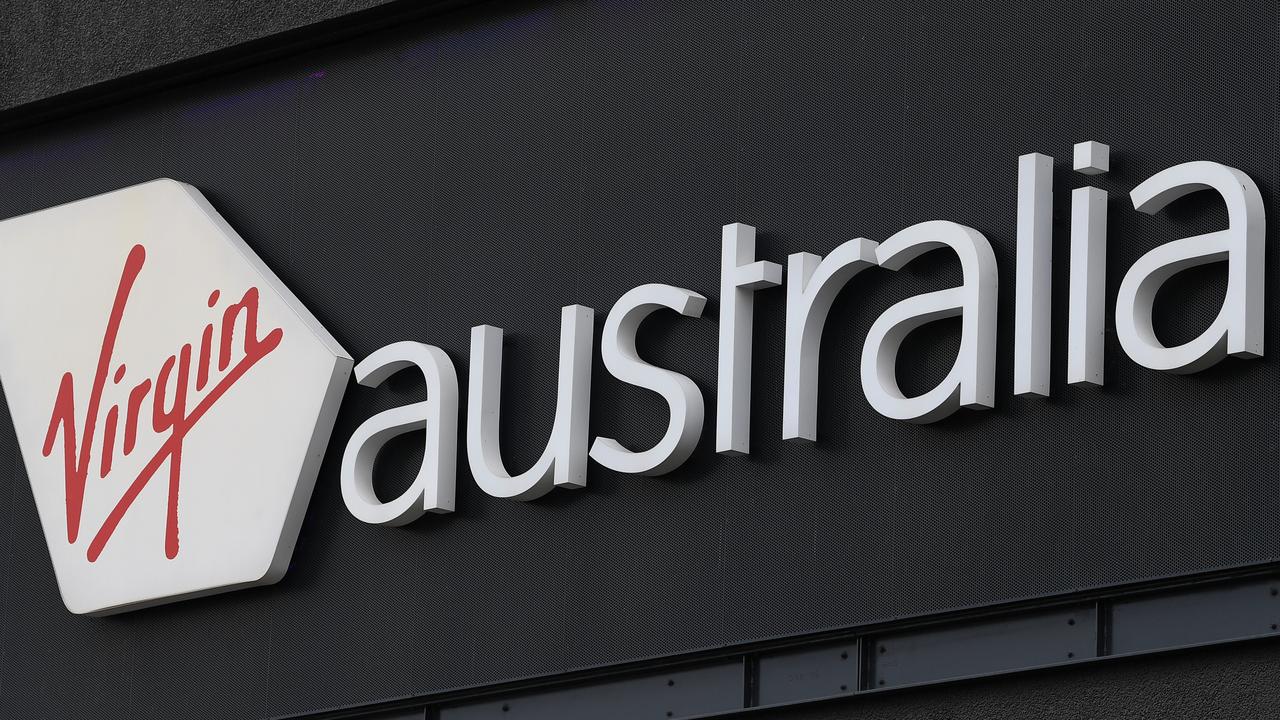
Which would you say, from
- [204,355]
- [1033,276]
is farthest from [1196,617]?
[204,355]

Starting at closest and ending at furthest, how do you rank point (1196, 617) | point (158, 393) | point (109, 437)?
point (1196, 617), point (158, 393), point (109, 437)

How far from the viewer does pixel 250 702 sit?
13031mm

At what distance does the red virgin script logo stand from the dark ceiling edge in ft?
3.68

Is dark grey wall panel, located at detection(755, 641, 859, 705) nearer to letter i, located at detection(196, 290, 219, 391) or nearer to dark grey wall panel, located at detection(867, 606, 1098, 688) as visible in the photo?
dark grey wall panel, located at detection(867, 606, 1098, 688)

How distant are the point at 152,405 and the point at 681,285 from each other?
3730 mm

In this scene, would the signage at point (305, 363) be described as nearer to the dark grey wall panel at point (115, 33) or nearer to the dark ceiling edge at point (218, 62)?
the dark ceiling edge at point (218, 62)

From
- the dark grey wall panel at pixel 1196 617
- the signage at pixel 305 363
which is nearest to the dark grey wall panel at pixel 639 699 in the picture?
the signage at pixel 305 363

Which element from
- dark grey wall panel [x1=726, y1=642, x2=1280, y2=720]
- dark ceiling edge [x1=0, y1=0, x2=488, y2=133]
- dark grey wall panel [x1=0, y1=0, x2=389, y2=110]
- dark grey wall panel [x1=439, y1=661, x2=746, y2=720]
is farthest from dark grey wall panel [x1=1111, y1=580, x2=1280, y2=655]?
dark grey wall panel [x1=0, y1=0, x2=389, y2=110]

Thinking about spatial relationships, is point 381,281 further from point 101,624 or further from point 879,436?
point 879,436

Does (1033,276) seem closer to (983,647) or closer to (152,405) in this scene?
(983,647)

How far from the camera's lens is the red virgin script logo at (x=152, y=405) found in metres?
13.5

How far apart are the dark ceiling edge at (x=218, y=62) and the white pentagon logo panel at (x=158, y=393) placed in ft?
2.29

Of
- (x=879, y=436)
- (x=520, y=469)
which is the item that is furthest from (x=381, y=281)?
(x=879, y=436)

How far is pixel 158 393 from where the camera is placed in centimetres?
1377
